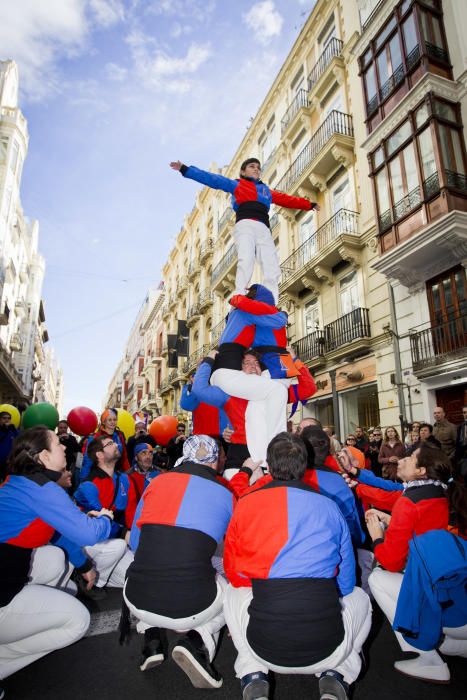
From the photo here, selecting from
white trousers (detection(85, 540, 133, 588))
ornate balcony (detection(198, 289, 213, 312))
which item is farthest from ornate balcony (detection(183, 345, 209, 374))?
white trousers (detection(85, 540, 133, 588))

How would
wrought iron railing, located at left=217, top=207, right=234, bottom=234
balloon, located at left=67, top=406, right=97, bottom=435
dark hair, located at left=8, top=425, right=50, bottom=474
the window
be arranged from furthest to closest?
wrought iron railing, located at left=217, top=207, right=234, bottom=234 < the window < balloon, located at left=67, top=406, right=97, bottom=435 < dark hair, located at left=8, top=425, right=50, bottom=474

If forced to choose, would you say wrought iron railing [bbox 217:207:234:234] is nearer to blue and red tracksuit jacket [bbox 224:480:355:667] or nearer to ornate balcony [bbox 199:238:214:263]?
ornate balcony [bbox 199:238:214:263]

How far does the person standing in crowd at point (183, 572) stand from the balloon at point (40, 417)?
6977 millimetres

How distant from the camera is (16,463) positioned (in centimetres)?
278

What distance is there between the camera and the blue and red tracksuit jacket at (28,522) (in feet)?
8.40

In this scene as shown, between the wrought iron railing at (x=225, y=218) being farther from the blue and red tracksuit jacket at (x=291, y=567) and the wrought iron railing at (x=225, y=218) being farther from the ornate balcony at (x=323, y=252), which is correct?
the blue and red tracksuit jacket at (x=291, y=567)

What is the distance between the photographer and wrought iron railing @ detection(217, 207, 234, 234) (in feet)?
83.8

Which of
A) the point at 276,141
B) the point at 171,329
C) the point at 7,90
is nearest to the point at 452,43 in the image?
the point at 276,141

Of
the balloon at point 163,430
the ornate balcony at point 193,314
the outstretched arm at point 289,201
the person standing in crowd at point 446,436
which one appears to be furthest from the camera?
the ornate balcony at point 193,314

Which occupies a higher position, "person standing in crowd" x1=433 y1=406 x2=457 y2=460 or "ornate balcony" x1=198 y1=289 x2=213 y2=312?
"ornate balcony" x1=198 y1=289 x2=213 y2=312

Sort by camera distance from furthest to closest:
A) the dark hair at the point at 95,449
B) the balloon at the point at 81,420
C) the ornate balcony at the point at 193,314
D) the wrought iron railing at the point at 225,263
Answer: the ornate balcony at the point at 193,314
the wrought iron railing at the point at 225,263
the balloon at the point at 81,420
the dark hair at the point at 95,449

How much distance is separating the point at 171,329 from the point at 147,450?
30.9 metres

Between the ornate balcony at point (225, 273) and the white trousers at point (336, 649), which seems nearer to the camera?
the white trousers at point (336, 649)

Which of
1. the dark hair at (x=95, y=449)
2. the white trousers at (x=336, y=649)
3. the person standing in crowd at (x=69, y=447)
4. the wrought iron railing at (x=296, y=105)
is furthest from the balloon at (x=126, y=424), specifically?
the wrought iron railing at (x=296, y=105)
